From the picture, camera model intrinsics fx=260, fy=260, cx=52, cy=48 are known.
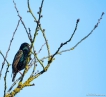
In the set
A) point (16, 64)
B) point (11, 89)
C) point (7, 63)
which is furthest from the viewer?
point (16, 64)

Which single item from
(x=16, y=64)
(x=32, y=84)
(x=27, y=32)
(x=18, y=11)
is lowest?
(x=32, y=84)

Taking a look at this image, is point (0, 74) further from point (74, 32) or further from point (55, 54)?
point (74, 32)

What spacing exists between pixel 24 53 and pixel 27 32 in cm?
460

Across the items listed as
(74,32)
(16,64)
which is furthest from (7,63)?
(16,64)

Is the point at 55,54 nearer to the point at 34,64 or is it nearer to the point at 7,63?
the point at 34,64

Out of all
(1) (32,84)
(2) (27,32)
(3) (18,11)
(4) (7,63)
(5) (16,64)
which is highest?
(5) (16,64)

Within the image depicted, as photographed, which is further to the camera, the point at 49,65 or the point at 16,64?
the point at 16,64

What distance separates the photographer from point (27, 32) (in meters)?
3.43

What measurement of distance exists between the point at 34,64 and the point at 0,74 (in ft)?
1.85

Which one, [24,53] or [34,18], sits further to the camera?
[24,53]

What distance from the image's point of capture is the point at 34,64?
385 centimetres

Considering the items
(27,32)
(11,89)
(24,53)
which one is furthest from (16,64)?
(27,32)

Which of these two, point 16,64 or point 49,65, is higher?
point 16,64

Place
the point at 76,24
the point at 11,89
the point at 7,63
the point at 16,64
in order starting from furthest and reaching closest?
the point at 16,64 → the point at 11,89 → the point at 7,63 → the point at 76,24
